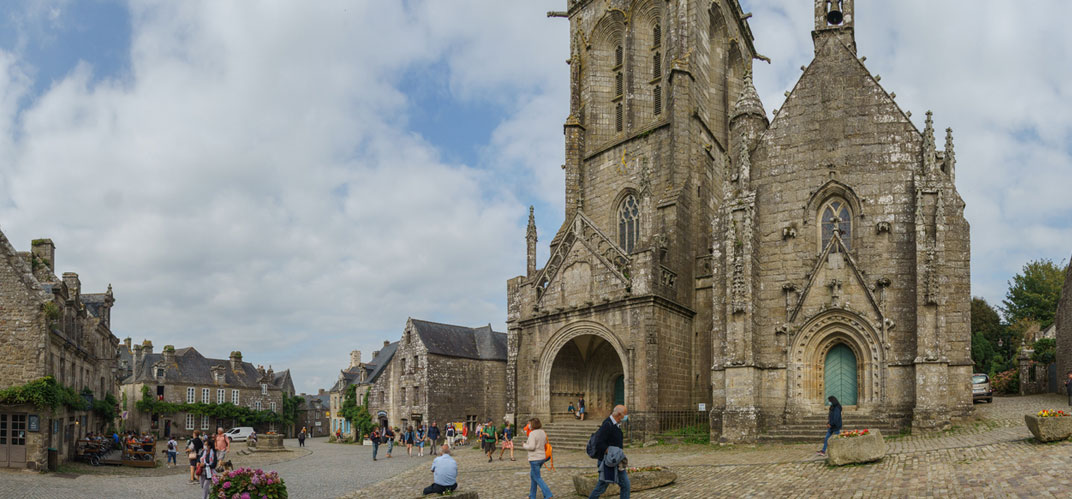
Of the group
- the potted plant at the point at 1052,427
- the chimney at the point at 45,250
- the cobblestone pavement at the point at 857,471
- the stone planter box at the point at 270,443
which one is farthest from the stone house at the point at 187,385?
the potted plant at the point at 1052,427

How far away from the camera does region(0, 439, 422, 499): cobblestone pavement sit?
16.2 m

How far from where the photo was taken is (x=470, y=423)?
41375mm

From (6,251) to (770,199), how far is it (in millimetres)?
20902

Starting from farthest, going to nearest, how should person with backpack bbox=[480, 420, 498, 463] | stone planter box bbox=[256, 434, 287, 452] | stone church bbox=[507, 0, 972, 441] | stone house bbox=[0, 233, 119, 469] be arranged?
1. stone planter box bbox=[256, 434, 287, 452]
2. person with backpack bbox=[480, 420, 498, 463]
3. stone house bbox=[0, 233, 119, 469]
4. stone church bbox=[507, 0, 972, 441]

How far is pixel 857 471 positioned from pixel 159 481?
16685mm

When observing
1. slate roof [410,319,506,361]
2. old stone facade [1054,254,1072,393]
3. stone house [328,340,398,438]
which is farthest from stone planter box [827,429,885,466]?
stone house [328,340,398,438]

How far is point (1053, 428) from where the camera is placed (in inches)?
496

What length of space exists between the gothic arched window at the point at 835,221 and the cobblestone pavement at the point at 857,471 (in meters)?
5.17

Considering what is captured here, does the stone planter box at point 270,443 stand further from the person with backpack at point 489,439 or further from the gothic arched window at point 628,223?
the gothic arched window at point 628,223

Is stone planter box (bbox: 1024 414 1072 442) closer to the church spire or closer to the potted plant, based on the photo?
the potted plant

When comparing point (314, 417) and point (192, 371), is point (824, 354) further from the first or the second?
point (314, 417)

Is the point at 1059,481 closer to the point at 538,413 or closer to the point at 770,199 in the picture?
the point at 770,199

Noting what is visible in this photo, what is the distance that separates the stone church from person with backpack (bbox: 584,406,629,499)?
10.5m

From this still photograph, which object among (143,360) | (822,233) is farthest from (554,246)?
(143,360)
